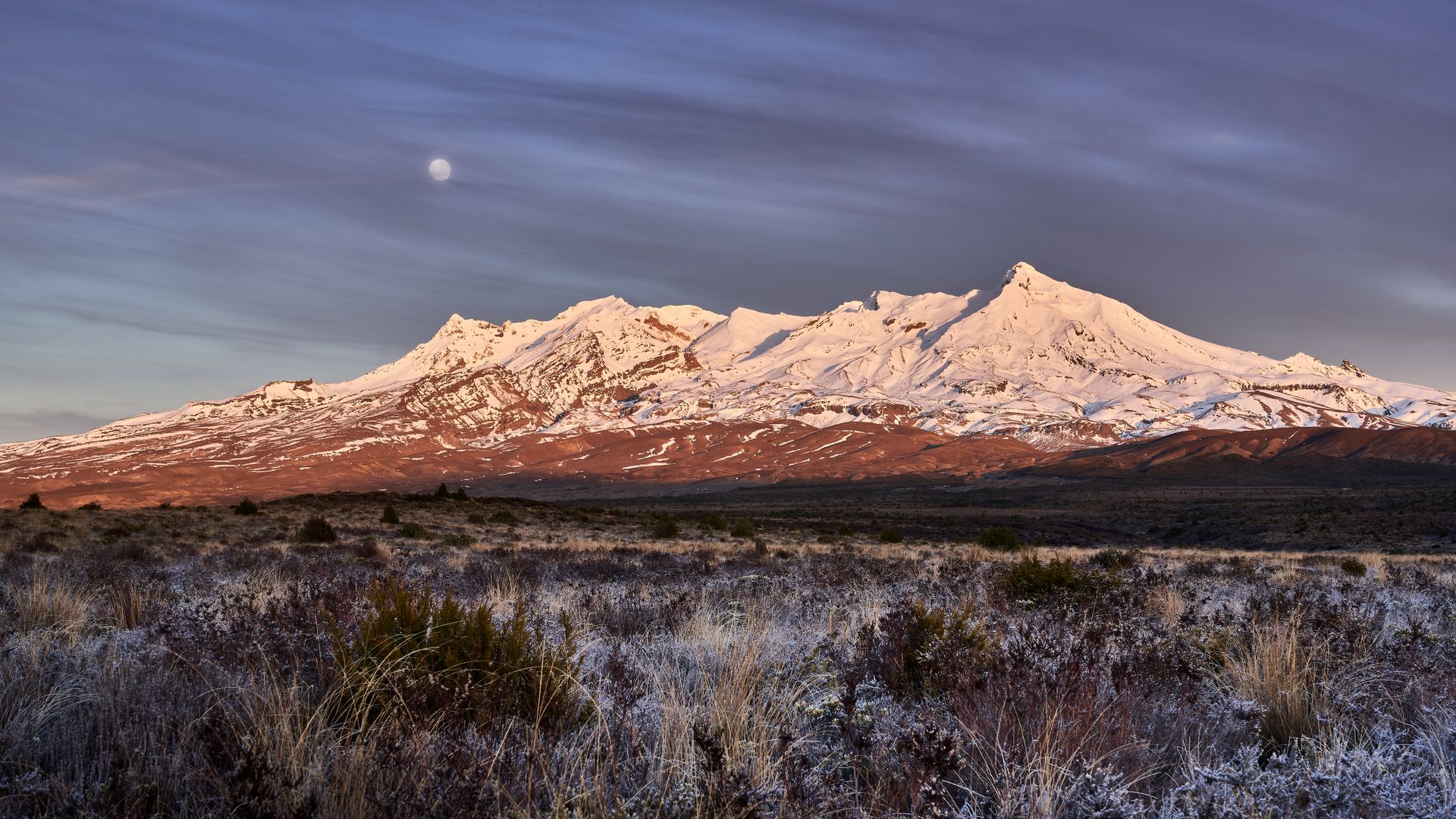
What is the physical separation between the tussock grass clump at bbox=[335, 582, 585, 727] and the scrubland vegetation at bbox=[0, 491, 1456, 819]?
0.07 feet

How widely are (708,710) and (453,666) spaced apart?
1.45 metres

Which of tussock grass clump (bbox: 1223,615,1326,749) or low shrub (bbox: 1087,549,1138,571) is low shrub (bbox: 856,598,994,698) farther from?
low shrub (bbox: 1087,549,1138,571)

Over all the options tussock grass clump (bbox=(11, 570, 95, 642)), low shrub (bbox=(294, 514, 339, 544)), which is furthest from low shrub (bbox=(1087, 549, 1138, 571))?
low shrub (bbox=(294, 514, 339, 544))

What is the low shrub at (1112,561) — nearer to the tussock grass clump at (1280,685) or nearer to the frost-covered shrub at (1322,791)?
the tussock grass clump at (1280,685)

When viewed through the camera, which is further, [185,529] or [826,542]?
[826,542]

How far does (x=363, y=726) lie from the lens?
155 inches

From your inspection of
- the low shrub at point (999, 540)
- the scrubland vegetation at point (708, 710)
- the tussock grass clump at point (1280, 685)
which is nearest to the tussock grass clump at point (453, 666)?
the scrubland vegetation at point (708, 710)

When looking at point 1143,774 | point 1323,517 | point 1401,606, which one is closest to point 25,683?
point 1143,774

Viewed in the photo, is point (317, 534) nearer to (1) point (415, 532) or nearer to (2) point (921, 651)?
(1) point (415, 532)

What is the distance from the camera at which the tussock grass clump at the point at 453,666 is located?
432 cm

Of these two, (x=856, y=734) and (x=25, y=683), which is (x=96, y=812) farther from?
(x=856, y=734)

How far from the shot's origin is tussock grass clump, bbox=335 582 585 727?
432 centimetres

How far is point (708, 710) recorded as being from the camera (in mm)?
4512

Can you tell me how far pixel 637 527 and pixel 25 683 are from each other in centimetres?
3548
